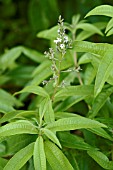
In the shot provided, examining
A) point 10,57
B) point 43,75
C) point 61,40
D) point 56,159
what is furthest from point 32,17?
point 56,159

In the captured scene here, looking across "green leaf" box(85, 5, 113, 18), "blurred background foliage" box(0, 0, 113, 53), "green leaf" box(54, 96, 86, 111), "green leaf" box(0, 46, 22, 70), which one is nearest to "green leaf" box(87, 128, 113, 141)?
"green leaf" box(54, 96, 86, 111)

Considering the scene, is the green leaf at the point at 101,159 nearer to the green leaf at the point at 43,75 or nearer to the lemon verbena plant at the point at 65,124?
the lemon verbena plant at the point at 65,124

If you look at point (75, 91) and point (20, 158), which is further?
point (75, 91)

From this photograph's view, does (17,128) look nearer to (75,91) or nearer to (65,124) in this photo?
(65,124)

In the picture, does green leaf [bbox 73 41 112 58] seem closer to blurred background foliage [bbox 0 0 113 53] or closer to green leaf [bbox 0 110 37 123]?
green leaf [bbox 0 110 37 123]

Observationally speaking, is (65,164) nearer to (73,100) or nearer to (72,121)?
(72,121)

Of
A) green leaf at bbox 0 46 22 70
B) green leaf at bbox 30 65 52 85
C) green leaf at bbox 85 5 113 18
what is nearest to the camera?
green leaf at bbox 85 5 113 18

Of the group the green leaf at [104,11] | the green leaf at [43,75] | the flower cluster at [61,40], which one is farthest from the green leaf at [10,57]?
the green leaf at [104,11]
